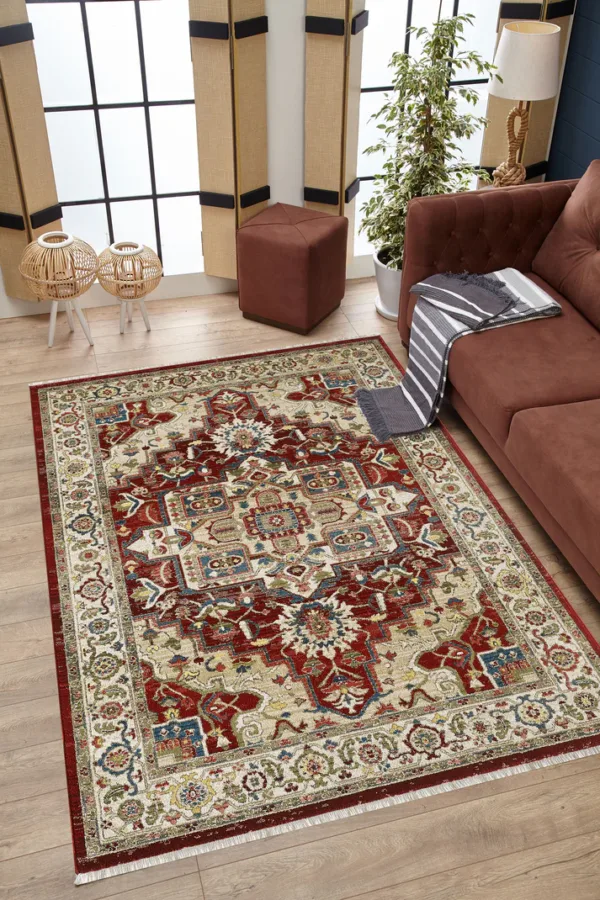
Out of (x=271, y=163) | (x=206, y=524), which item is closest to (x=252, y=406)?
(x=206, y=524)

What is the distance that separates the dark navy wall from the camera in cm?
451

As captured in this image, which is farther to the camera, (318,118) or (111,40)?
(318,118)

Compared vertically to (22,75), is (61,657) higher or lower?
lower

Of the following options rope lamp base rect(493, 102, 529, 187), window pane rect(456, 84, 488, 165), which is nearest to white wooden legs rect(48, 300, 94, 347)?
rope lamp base rect(493, 102, 529, 187)

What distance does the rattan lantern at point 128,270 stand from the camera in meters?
4.39

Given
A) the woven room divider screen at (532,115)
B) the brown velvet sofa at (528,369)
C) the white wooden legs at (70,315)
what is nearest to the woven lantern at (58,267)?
the white wooden legs at (70,315)

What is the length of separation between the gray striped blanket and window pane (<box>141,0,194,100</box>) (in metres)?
1.63

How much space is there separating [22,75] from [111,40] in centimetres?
47

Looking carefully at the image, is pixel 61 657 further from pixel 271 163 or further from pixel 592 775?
pixel 271 163

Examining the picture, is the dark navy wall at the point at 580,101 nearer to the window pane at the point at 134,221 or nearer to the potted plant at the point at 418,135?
the potted plant at the point at 418,135

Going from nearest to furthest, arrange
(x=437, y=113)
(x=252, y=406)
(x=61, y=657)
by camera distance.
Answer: (x=61, y=657) → (x=252, y=406) → (x=437, y=113)

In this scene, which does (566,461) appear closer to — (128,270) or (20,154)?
(128,270)

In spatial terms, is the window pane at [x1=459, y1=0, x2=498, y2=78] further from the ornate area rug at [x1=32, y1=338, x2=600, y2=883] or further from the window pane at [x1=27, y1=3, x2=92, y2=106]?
the ornate area rug at [x1=32, y1=338, x2=600, y2=883]

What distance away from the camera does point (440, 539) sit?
3.41 meters
